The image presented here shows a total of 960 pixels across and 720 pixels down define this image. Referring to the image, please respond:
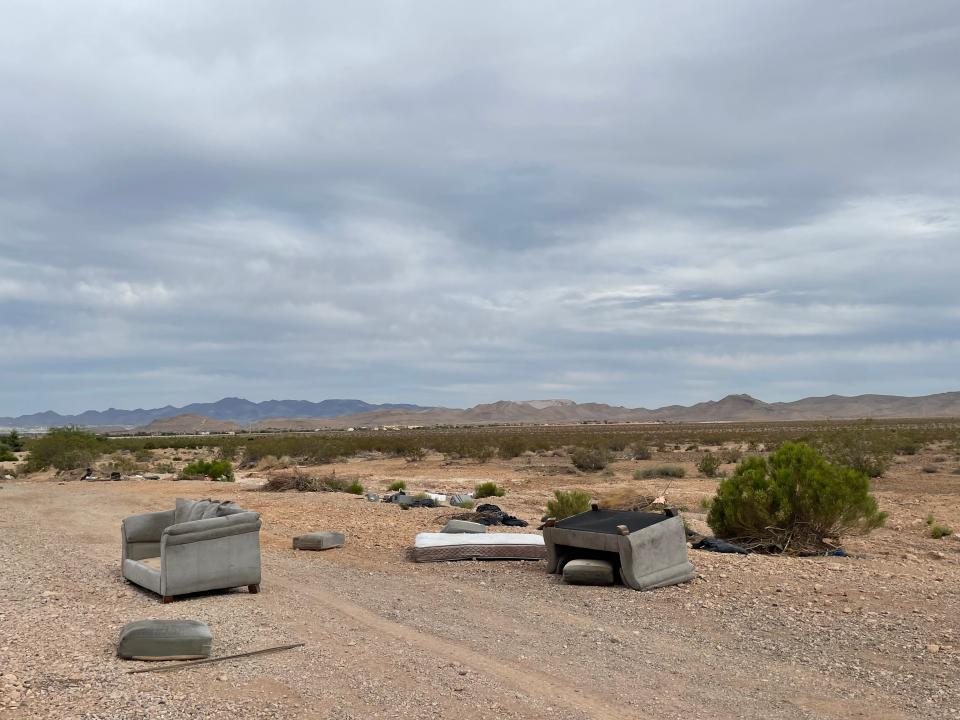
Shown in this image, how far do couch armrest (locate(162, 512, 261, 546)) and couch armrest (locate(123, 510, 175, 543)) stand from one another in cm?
153

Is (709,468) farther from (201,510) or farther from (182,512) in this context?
(201,510)

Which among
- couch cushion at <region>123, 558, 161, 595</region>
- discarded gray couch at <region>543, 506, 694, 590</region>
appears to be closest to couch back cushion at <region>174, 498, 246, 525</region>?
couch cushion at <region>123, 558, 161, 595</region>

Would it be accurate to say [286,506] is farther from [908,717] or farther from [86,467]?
[86,467]

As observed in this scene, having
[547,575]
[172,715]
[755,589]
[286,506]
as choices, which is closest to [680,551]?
[755,589]

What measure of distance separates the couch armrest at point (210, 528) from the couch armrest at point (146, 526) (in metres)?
1.53

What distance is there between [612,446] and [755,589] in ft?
150

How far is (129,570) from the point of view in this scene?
37.2ft

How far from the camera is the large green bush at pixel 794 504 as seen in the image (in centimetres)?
1453

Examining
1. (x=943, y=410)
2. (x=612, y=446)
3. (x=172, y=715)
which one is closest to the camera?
(x=172, y=715)

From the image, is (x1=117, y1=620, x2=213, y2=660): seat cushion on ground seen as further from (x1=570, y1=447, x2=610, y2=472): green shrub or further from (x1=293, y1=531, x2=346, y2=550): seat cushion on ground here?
(x1=570, y1=447, x2=610, y2=472): green shrub

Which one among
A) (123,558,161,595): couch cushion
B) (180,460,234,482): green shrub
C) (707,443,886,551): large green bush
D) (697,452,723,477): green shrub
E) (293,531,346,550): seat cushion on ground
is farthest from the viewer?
(697,452,723,477): green shrub

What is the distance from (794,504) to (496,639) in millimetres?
7964

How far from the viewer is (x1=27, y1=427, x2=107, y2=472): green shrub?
40781 millimetres

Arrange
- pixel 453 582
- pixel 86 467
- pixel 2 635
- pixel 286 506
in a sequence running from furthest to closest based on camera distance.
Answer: pixel 86 467 < pixel 286 506 < pixel 453 582 < pixel 2 635
